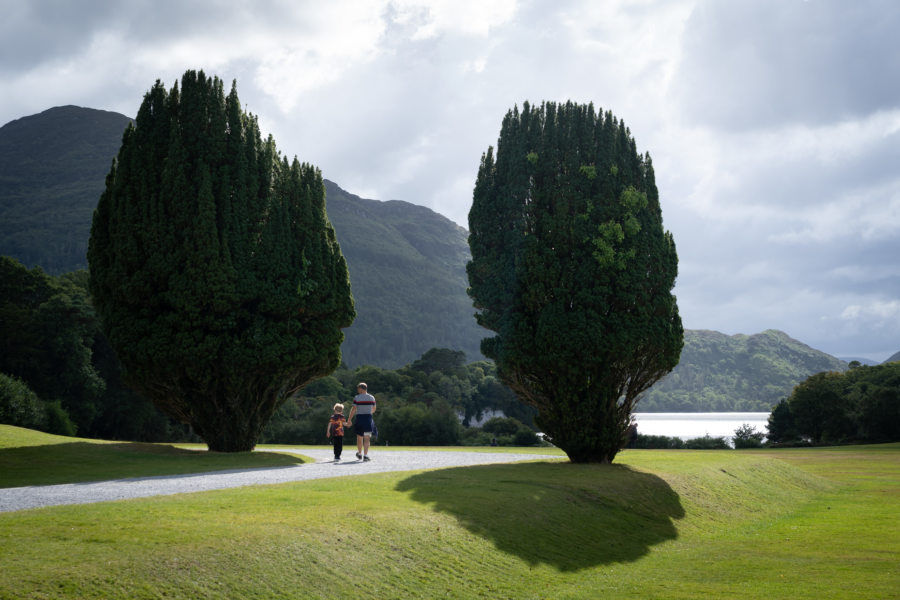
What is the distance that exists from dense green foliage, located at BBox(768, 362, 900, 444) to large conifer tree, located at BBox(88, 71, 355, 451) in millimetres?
46097

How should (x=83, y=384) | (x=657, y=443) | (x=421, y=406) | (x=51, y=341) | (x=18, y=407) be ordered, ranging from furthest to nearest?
(x=421, y=406) → (x=83, y=384) → (x=657, y=443) → (x=51, y=341) → (x=18, y=407)

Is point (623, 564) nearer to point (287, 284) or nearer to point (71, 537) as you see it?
point (71, 537)

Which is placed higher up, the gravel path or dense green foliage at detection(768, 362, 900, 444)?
dense green foliage at detection(768, 362, 900, 444)

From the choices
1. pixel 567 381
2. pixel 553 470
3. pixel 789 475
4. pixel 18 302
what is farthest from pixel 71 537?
pixel 18 302

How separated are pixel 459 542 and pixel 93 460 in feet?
44.6

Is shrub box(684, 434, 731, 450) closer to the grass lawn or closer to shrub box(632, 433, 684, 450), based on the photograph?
shrub box(632, 433, 684, 450)

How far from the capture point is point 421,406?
55250mm

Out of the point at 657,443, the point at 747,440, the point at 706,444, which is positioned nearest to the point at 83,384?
the point at 657,443

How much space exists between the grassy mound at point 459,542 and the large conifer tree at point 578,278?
95.1 inches

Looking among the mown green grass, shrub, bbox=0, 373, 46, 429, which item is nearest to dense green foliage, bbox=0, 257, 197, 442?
shrub, bbox=0, 373, 46, 429

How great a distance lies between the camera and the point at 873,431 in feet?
178

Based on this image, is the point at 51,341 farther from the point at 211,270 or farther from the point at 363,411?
the point at 363,411

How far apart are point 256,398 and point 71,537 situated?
1634 centimetres

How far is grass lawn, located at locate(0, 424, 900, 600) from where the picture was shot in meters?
8.56
